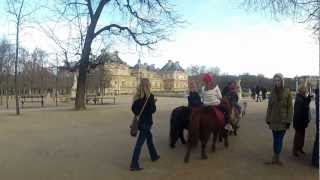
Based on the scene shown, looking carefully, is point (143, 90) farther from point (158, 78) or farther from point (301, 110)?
point (158, 78)

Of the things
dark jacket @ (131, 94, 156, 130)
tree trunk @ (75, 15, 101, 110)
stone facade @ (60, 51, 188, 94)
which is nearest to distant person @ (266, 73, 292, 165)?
dark jacket @ (131, 94, 156, 130)

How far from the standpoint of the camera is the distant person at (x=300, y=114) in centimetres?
1090

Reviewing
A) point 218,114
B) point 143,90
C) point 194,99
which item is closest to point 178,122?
point 194,99

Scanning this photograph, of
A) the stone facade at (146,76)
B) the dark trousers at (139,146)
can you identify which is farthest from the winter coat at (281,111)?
the stone facade at (146,76)

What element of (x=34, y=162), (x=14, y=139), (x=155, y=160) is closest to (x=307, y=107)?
(x=155, y=160)

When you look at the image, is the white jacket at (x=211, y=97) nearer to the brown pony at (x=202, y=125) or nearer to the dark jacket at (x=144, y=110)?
the brown pony at (x=202, y=125)

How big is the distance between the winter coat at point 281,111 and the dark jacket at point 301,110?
38.4 inches

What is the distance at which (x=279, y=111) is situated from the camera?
393 inches

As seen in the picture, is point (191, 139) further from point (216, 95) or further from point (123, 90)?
point (123, 90)

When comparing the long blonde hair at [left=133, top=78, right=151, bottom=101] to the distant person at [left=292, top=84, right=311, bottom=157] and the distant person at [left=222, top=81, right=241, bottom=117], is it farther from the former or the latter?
the distant person at [left=222, top=81, right=241, bottom=117]

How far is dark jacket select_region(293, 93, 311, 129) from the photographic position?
10.9 metres

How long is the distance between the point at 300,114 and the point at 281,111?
3.89 feet

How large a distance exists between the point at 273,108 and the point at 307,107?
1.28m

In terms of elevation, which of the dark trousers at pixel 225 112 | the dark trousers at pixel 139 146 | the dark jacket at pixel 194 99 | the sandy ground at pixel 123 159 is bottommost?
the sandy ground at pixel 123 159
